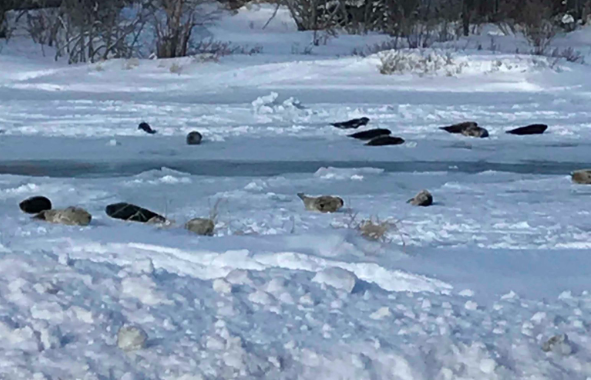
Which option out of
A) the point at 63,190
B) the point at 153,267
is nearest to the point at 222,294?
the point at 153,267

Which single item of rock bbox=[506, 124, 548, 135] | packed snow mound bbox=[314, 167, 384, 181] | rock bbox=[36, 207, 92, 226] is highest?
rock bbox=[36, 207, 92, 226]

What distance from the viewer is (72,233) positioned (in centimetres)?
517

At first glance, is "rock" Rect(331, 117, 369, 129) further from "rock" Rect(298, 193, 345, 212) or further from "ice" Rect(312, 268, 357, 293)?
"ice" Rect(312, 268, 357, 293)

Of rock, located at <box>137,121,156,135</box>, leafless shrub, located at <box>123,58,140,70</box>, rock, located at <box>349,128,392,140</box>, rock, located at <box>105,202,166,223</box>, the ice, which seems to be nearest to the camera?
the ice

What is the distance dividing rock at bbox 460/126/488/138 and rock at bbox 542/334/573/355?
22.8 feet

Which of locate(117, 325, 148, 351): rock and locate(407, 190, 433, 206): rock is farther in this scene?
locate(407, 190, 433, 206): rock

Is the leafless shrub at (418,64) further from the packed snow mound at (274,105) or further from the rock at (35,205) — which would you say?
the rock at (35,205)

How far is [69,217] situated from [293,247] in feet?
4.79

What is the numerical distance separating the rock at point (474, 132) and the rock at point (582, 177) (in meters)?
2.52

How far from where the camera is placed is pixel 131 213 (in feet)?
19.9

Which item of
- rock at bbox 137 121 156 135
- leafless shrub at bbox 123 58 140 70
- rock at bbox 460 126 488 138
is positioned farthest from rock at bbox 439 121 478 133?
leafless shrub at bbox 123 58 140 70

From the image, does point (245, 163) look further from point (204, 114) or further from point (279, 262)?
point (279, 262)

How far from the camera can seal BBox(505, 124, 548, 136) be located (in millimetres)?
10523

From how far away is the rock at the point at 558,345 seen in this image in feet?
11.3
